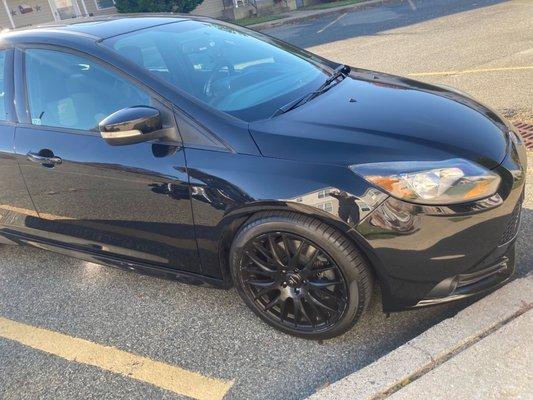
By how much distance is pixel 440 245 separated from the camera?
2258 mm

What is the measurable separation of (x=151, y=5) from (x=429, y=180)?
18.1m

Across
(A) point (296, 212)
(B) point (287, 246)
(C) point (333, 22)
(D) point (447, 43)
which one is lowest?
(C) point (333, 22)

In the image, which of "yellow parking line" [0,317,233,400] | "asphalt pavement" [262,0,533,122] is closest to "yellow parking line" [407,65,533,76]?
"asphalt pavement" [262,0,533,122]

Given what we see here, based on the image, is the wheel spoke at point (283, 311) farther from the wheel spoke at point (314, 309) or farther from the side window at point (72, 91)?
the side window at point (72, 91)

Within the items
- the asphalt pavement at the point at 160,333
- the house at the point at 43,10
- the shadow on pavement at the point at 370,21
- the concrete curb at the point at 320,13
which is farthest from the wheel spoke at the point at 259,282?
the house at the point at 43,10

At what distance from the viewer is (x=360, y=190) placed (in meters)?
2.25

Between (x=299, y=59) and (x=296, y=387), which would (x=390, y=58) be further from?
(x=296, y=387)

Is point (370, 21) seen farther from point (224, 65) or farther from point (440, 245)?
point (440, 245)

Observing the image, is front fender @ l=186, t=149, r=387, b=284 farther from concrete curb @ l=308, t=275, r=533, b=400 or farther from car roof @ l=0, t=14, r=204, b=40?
car roof @ l=0, t=14, r=204, b=40

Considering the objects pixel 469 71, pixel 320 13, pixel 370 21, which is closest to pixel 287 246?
pixel 469 71

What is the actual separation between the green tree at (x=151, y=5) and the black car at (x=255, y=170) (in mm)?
16258

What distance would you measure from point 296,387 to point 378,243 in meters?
0.78

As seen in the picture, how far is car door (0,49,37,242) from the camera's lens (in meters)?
3.25

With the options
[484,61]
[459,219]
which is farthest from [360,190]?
[484,61]
